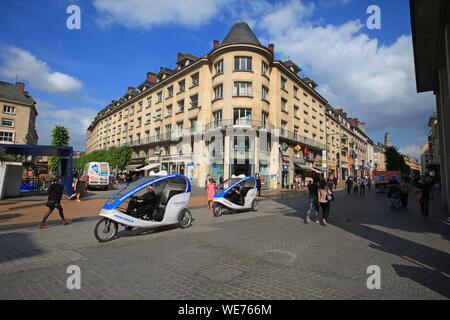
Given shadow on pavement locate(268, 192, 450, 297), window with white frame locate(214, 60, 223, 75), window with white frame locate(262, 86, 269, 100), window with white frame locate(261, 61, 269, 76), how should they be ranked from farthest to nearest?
window with white frame locate(262, 86, 269, 100) → window with white frame locate(261, 61, 269, 76) → window with white frame locate(214, 60, 223, 75) → shadow on pavement locate(268, 192, 450, 297)

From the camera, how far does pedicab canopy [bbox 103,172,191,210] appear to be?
20.9 feet

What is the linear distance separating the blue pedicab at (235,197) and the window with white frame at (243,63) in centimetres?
1956

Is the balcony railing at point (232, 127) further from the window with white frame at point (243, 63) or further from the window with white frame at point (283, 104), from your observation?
the window with white frame at point (243, 63)

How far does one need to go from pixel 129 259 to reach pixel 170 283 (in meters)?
1.54

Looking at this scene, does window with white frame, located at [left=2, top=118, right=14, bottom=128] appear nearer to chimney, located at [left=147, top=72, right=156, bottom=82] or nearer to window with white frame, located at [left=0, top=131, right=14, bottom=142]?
window with white frame, located at [left=0, top=131, right=14, bottom=142]

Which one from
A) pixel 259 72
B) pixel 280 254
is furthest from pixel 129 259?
pixel 259 72

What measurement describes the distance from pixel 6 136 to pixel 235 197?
51378 mm

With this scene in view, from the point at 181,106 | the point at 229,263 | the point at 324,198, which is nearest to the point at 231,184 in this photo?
the point at 324,198

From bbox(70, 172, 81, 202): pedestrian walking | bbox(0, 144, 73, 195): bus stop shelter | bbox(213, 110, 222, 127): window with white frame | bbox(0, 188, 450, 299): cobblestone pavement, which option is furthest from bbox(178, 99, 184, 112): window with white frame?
bbox(0, 188, 450, 299): cobblestone pavement

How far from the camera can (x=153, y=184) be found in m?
7.26

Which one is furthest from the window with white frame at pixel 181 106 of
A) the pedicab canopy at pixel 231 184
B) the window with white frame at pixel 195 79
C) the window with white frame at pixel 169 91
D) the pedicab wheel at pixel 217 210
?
the pedicab wheel at pixel 217 210

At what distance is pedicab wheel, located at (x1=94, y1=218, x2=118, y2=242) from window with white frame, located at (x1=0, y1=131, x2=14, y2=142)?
51.7 meters

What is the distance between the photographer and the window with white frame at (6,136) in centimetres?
4466

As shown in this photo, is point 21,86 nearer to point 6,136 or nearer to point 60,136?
point 6,136
